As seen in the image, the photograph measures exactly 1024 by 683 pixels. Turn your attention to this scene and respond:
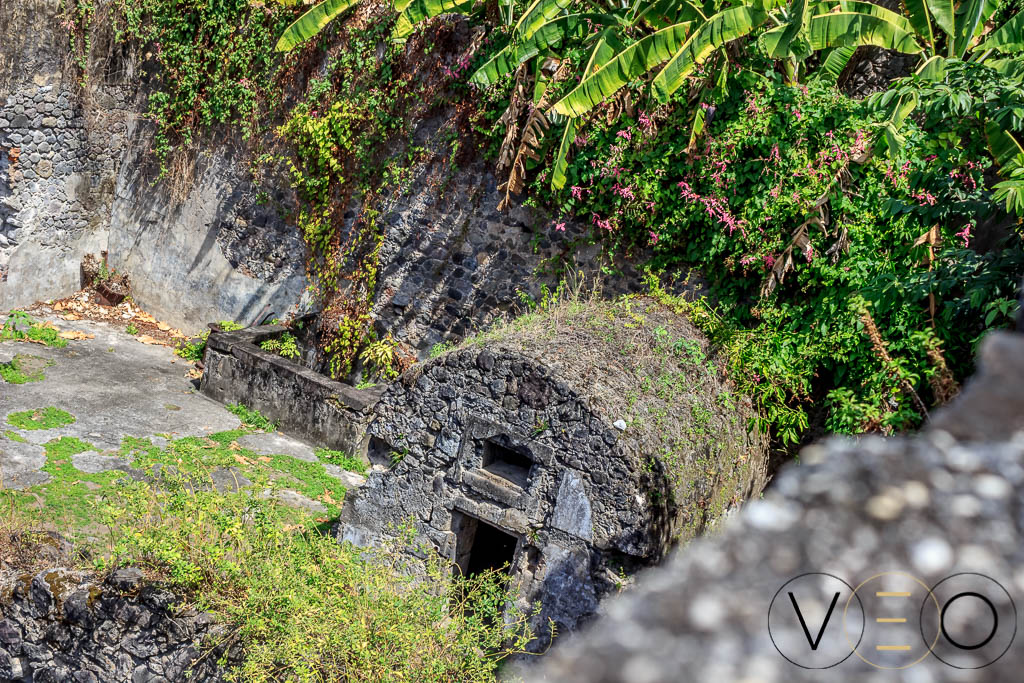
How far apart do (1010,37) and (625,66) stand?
116 inches

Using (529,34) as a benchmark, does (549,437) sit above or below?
below

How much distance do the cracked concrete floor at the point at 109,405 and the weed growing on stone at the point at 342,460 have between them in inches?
3.9

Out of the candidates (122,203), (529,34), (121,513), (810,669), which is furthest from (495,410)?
(122,203)

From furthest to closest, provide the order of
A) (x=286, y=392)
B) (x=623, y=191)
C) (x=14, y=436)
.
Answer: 1. (x=286, y=392)
2. (x=14, y=436)
3. (x=623, y=191)

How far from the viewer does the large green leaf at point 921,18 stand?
6.97 m

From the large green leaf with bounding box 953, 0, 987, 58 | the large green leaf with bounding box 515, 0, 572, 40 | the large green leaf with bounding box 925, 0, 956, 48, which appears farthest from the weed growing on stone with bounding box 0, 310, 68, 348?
the large green leaf with bounding box 953, 0, 987, 58

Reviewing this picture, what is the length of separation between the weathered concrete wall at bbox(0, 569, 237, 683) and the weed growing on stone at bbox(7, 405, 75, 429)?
335 centimetres

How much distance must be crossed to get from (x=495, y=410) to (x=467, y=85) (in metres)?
5.09

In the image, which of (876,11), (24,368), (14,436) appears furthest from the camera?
(24,368)

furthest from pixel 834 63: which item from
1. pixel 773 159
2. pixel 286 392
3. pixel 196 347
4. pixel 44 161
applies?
pixel 44 161

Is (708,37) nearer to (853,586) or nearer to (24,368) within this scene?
(853,586)

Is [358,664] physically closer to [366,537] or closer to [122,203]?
[366,537]

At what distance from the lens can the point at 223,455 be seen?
888 centimetres

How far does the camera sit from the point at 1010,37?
604cm
